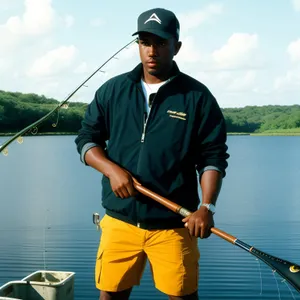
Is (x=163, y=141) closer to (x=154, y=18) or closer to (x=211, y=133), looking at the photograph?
(x=211, y=133)

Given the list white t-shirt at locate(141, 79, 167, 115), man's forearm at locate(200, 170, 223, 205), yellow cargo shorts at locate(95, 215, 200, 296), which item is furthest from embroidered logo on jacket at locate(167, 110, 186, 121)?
yellow cargo shorts at locate(95, 215, 200, 296)

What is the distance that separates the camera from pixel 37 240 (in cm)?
1236

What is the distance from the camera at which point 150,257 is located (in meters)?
2.72

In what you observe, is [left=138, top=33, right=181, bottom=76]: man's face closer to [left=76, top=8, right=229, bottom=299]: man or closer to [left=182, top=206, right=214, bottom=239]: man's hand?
[left=76, top=8, right=229, bottom=299]: man

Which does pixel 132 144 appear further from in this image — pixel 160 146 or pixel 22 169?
pixel 22 169

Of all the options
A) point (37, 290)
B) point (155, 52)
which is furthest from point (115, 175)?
point (37, 290)

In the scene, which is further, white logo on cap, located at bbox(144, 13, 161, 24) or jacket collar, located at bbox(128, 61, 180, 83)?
jacket collar, located at bbox(128, 61, 180, 83)

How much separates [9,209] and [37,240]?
5.99 meters

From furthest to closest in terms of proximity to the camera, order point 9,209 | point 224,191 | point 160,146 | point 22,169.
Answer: point 22,169 → point 224,191 → point 9,209 → point 160,146

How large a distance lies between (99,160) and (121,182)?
19 cm

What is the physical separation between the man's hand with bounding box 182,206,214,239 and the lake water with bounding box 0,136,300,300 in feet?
7.67

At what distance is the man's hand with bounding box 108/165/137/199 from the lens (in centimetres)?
260

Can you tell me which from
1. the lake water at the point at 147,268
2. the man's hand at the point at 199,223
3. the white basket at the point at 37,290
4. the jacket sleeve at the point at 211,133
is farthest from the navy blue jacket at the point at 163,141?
the white basket at the point at 37,290

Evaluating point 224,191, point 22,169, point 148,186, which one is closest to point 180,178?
point 148,186
